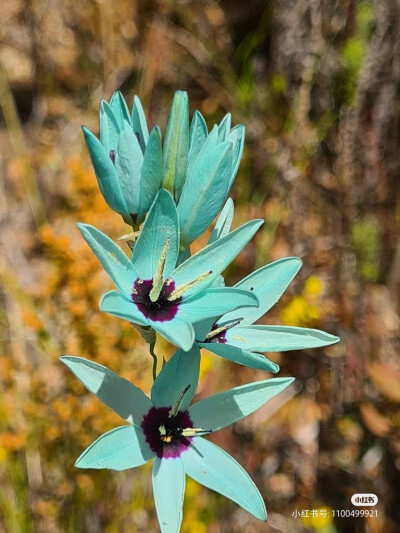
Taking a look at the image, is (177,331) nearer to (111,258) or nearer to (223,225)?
(111,258)

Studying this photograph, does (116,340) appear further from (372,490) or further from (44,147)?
(44,147)

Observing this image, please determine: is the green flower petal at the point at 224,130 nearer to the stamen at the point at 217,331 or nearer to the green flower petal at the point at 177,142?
the green flower petal at the point at 177,142

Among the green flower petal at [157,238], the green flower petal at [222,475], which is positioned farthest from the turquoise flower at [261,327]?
the green flower petal at [222,475]

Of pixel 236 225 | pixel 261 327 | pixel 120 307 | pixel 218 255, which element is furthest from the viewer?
pixel 236 225

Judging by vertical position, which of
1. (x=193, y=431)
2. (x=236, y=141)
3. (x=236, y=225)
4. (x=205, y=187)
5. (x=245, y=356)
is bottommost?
(x=193, y=431)

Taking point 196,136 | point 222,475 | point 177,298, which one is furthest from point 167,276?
point 222,475

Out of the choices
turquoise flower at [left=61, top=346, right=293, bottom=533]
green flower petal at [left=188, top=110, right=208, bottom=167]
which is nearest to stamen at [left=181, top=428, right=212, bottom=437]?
turquoise flower at [left=61, top=346, right=293, bottom=533]
